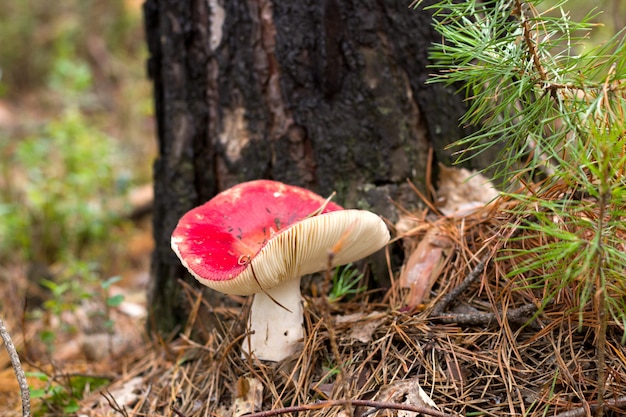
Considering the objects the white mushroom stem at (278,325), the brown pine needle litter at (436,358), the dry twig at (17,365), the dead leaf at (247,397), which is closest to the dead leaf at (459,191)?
the brown pine needle litter at (436,358)

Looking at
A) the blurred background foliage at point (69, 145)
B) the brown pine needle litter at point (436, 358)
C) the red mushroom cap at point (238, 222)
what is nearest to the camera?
the brown pine needle litter at point (436, 358)

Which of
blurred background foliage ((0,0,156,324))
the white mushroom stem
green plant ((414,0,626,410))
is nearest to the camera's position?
green plant ((414,0,626,410))

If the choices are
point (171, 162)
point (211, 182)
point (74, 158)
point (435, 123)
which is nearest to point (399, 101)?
point (435, 123)

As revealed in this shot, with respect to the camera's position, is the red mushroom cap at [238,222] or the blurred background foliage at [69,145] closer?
the red mushroom cap at [238,222]

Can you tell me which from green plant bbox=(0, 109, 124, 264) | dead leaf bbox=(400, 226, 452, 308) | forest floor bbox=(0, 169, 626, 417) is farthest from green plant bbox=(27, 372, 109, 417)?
green plant bbox=(0, 109, 124, 264)

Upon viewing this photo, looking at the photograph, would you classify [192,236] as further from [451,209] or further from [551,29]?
[551,29]

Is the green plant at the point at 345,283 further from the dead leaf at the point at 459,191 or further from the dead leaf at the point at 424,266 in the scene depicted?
the dead leaf at the point at 459,191

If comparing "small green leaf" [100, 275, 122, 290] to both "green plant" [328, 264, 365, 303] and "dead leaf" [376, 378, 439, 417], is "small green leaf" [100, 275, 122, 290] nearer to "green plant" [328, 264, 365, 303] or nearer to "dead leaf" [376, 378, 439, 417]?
"green plant" [328, 264, 365, 303]

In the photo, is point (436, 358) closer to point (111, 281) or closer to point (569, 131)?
point (569, 131)
